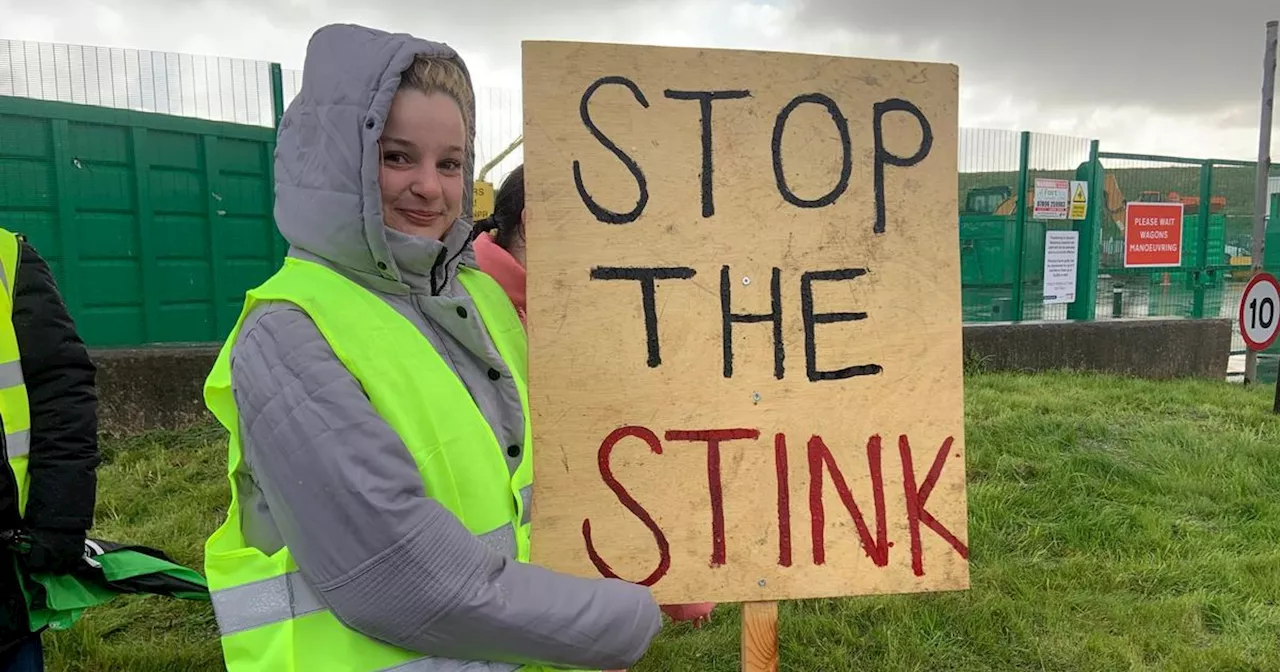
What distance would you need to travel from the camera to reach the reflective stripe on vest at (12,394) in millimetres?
1688

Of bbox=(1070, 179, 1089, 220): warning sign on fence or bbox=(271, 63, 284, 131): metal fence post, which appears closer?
bbox=(271, 63, 284, 131): metal fence post

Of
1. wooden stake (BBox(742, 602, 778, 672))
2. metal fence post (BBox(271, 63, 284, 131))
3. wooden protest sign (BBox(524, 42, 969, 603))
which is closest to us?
wooden protest sign (BBox(524, 42, 969, 603))

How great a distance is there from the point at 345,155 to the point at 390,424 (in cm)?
33

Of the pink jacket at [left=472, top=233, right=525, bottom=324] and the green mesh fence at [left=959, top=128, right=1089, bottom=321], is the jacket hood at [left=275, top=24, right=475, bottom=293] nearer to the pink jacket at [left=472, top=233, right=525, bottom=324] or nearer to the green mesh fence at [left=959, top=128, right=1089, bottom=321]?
the pink jacket at [left=472, top=233, right=525, bottom=324]

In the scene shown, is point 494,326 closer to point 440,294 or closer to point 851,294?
point 440,294

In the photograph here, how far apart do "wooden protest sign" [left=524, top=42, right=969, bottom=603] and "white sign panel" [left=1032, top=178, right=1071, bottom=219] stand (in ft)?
23.6

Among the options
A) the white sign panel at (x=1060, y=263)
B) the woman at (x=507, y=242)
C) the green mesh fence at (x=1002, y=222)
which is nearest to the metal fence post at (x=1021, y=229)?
the green mesh fence at (x=1002, y=222)

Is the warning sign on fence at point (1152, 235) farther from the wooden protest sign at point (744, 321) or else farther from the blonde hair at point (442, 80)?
the blonde hair at point (442, 80)

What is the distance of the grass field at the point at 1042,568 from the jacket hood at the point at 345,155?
200 cm

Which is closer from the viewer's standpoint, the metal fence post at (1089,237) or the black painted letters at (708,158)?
the black painted letters at (708,158)

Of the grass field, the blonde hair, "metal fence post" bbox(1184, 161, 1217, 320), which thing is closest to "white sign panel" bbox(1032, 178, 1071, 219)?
"metal fence post" bbox(1184, 161, 1217, 320)

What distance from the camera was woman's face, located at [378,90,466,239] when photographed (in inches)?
42.4

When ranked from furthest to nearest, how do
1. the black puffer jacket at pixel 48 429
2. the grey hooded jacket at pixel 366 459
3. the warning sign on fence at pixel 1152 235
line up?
the warning sign on fence at pixel 1152 235, the black puffer jacket at pixel 48 429, the grey hooded jacket at pixel 366 459

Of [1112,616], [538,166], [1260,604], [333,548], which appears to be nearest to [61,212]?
[538,166]
